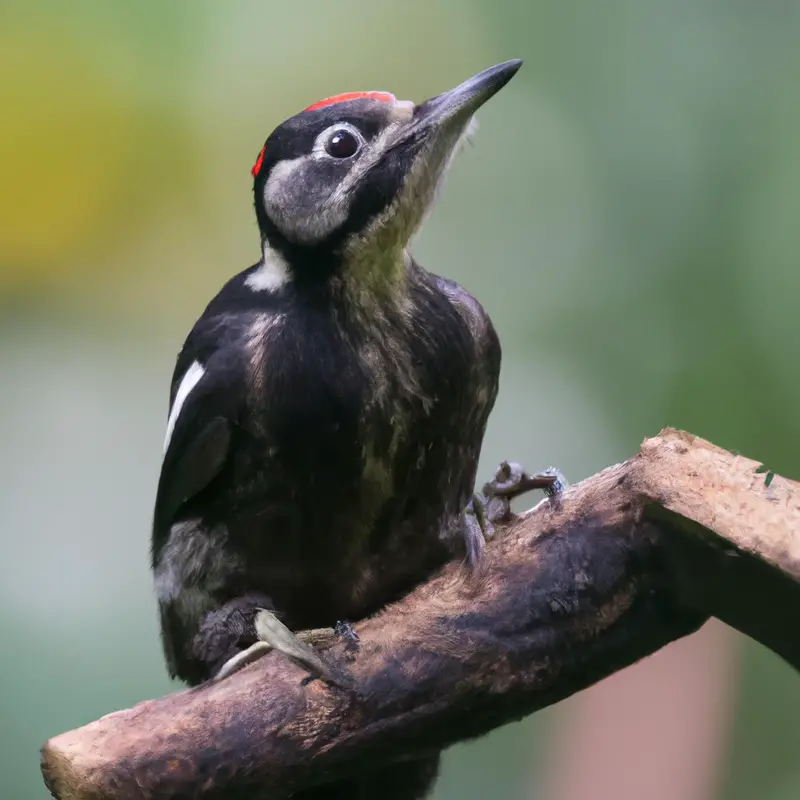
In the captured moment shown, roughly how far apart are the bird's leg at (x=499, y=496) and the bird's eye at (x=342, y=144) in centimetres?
51

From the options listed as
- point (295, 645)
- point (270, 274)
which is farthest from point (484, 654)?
point (270, 274)

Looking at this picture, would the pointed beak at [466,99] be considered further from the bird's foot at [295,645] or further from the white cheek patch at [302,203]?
the bird's foot at [295,645]

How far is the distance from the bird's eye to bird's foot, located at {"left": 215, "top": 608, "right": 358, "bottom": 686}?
660mm

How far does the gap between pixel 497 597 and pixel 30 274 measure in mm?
1372

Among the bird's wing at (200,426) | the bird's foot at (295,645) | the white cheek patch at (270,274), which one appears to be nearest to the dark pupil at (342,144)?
the white cheek patch at (270,274)

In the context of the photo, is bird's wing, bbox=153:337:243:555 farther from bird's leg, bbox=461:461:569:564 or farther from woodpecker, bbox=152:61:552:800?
bird's leg, bbox=461:461:569:564

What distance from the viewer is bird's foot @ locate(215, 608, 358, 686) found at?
1.07 m

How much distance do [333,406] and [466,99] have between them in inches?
18.8

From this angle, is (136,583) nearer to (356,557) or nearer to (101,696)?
(101,696)

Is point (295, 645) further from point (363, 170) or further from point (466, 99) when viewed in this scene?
point (466, 99)

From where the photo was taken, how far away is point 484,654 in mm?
1078

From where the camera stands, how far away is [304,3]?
196 cm

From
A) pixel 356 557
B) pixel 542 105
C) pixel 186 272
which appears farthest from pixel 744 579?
pixel 186 272

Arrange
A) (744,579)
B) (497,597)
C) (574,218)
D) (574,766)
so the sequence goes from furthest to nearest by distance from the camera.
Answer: (574,218) < (574,766) < (497,597) < (744,579)
